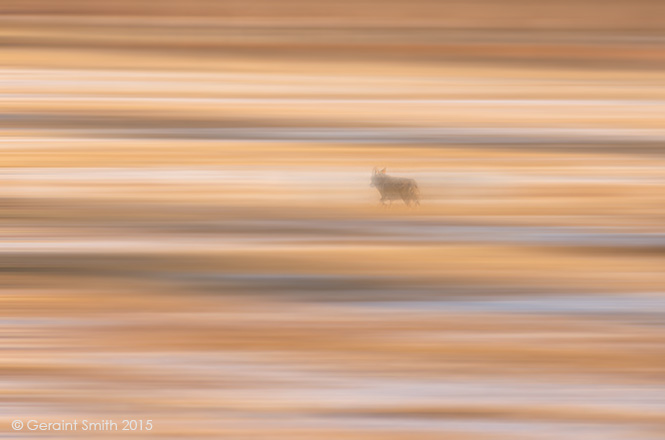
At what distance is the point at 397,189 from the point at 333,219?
0.14m

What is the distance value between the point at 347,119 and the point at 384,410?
4.32 feet

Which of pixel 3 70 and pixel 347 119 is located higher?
pixel 3 70

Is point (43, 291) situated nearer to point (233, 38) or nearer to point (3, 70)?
point (3, 70)

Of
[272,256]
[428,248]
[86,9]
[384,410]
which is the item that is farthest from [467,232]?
[86,9]

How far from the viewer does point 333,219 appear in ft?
6.55

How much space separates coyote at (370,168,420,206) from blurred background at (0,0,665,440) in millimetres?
28

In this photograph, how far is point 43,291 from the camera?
1.65 meters

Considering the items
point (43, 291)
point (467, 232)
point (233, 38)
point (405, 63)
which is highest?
point (233, 38)

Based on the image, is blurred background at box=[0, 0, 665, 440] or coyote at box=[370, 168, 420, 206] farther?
coyote at box=[370, 168, 420, 206]

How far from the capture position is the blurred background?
4.53 ft

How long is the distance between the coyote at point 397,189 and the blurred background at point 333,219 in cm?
3

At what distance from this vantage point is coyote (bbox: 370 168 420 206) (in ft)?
6.63

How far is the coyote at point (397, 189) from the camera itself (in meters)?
2.02

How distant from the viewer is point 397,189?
6.64 feet
